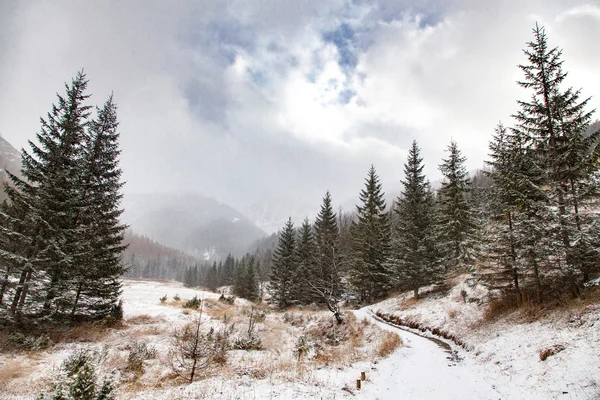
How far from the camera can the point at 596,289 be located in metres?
11.3

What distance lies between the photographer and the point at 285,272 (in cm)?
4172

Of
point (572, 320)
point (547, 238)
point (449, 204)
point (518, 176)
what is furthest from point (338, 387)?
point (449, 204)

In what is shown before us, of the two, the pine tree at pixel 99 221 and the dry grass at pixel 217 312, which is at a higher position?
the pine tree at pixel 99 221

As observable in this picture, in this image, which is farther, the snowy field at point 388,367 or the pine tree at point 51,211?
the pine tree at point 51,211

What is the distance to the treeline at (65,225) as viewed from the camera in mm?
14562

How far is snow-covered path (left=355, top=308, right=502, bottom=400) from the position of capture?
27.1 feet

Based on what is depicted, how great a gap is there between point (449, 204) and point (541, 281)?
50.1 feet

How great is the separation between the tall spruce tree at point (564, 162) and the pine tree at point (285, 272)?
101 feet

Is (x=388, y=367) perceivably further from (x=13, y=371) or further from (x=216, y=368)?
(x=13, y=371)

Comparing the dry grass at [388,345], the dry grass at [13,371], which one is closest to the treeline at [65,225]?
the dry grass at [13,371]

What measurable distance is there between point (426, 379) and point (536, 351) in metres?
3.79

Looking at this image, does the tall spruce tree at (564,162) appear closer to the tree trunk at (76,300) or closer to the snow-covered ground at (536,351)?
the snow-covered ground at (536,351)

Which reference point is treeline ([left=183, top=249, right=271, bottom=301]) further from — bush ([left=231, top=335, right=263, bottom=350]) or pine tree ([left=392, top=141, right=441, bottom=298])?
pine tree ([left=392, top=141, right=441, bottom=298])

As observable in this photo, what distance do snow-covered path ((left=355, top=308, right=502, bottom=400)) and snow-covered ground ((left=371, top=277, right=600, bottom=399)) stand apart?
474mm
